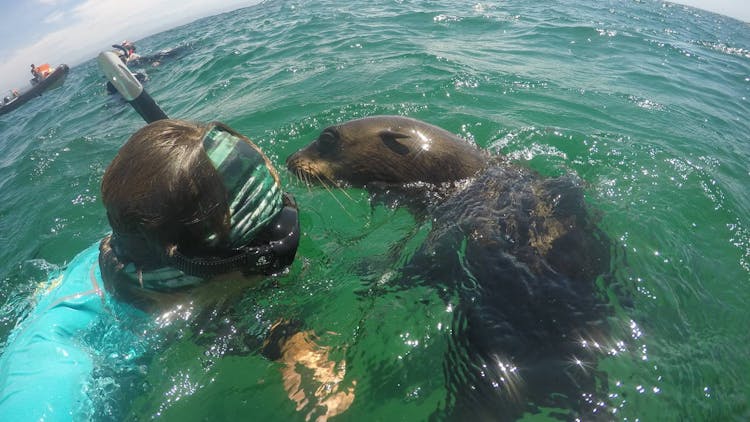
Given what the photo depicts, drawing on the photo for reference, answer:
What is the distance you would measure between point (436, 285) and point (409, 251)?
0.42m

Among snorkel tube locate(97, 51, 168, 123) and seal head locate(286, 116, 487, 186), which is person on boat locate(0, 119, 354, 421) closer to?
snorkel tube locate(97, 51, 168, 123)

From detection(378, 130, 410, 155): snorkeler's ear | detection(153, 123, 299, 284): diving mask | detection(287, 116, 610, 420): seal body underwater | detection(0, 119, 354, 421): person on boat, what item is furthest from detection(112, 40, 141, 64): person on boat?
detection(153, 123, 299, 284): diving mask

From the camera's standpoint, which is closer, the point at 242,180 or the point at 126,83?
the point at 242,180

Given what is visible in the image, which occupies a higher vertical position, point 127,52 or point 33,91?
point 127,52

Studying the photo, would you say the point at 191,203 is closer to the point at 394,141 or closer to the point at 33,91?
the point at 394,141

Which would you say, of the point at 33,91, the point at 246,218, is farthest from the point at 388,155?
the point at 33,91

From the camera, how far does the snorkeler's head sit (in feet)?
5.34

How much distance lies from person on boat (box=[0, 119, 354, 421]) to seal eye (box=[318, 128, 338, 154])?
1.58m

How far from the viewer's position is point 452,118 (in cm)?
604

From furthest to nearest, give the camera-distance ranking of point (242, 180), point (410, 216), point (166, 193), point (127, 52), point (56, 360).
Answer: point (127, 52)
point (410, 216)
point (56, 360)
point (242, 180)
point (166, 193)

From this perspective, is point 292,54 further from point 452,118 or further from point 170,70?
point 452,118

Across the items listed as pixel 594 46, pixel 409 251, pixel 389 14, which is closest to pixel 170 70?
pixel 389 14

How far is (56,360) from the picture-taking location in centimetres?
225

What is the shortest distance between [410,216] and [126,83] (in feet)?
7.65
